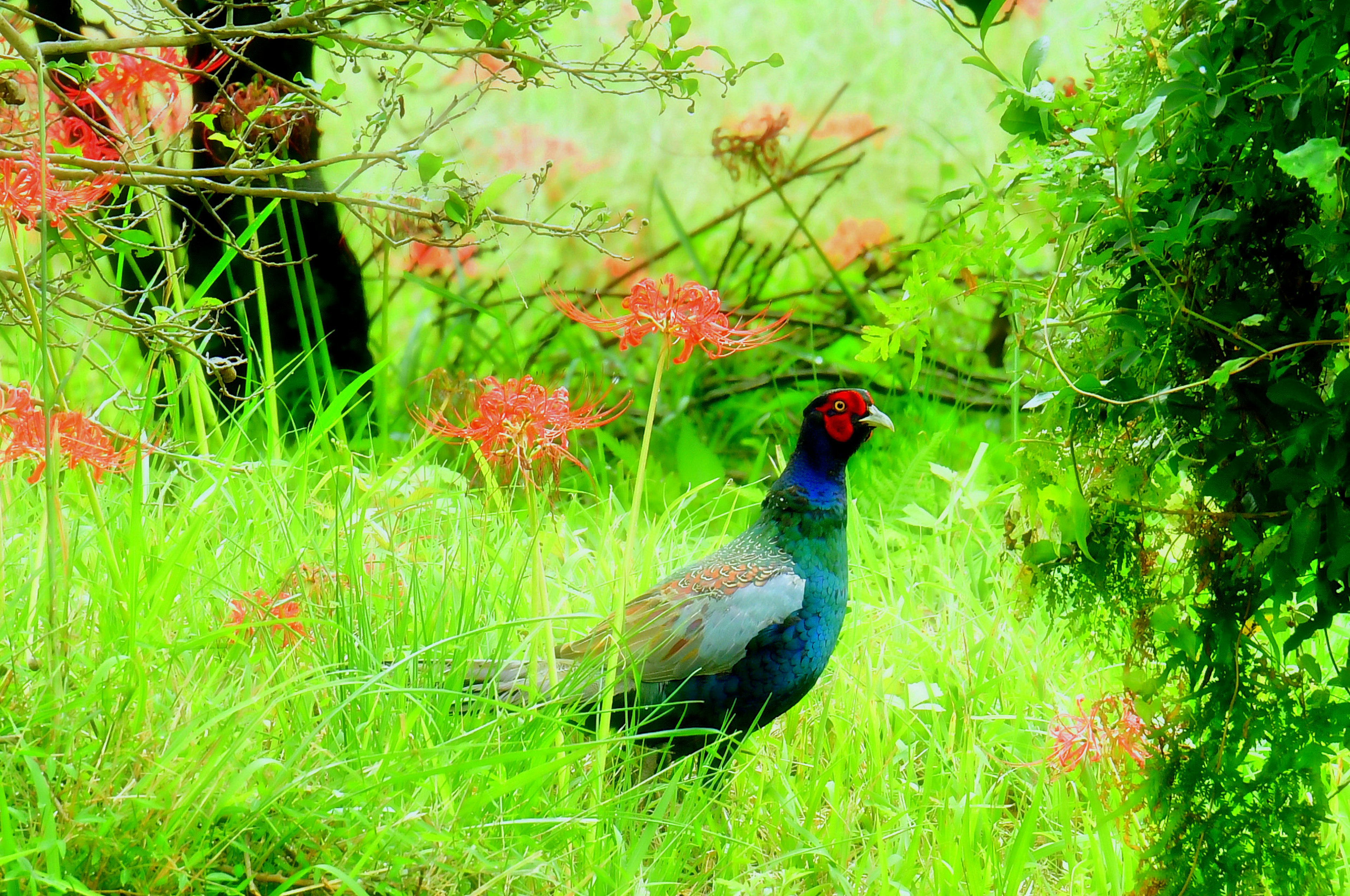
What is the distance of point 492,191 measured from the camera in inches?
63.7

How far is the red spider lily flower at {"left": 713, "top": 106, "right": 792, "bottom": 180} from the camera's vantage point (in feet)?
15.9

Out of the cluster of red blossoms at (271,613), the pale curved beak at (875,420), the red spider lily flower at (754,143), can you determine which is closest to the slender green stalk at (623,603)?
the cluster of red blossoms at (271,613)

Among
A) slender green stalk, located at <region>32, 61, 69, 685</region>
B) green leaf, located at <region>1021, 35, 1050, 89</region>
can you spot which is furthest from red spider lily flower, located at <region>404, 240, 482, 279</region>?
green leaf, located at <region>1021, 35, 1050, 89</region>

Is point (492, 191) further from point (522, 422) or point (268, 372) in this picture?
point (268, 372)

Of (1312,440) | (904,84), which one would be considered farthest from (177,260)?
(904,84)

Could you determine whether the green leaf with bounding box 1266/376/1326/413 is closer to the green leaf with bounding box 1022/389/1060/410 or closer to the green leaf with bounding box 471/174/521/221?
the green leaf with bounding box 1022/389/1060/410

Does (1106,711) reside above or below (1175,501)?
below

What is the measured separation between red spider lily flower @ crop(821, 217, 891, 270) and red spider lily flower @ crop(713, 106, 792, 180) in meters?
0.35

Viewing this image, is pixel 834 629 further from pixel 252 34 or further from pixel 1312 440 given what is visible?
pixel 252 34

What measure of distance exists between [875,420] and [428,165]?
4.04 ft

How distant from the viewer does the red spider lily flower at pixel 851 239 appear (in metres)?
4.96

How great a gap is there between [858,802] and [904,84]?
3.48 meters

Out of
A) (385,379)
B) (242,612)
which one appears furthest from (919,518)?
(385,379)

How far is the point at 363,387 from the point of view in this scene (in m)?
Result: 4.20
